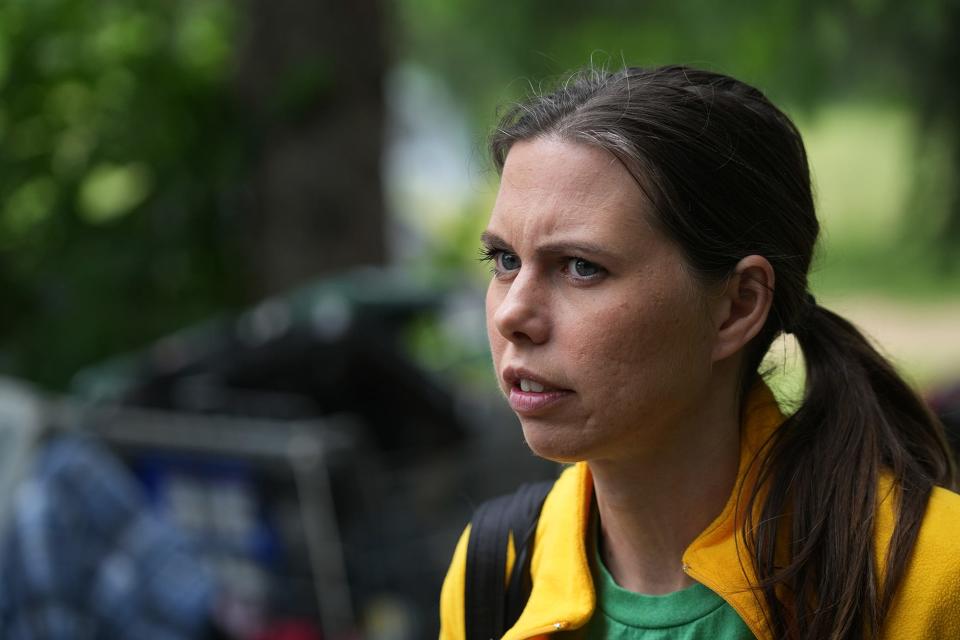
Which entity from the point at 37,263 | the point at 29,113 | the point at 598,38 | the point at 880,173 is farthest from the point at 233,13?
the point at 880,173

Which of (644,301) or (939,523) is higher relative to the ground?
(644,301)

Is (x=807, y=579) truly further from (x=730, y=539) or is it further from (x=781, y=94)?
(x=781, y=94)

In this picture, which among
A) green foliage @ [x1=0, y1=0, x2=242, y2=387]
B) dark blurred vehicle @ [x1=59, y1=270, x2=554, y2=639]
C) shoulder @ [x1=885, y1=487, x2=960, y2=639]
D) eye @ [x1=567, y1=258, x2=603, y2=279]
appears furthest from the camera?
green foliage @ [x1=0, y1=0, x2=242, y2=387]

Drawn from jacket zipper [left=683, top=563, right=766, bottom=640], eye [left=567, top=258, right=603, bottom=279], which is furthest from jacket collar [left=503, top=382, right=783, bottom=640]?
eye [left=567, top=258, right=603, bottom=279]

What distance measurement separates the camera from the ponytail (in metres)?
1.57

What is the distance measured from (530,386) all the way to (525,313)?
105 millimetres

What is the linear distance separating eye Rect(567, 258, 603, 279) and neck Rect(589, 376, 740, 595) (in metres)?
0.26

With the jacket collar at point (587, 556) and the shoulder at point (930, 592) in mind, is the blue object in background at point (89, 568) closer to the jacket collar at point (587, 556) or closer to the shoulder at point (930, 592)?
the jacket collar at point (587, 556)

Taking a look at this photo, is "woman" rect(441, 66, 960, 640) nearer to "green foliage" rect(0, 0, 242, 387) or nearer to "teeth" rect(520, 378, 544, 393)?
"teeth" rect(520, 378, 544, 393)

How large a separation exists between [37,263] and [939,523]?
6442 mm

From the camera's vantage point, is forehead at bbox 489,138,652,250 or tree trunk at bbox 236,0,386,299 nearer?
forehead at bbox 489,138,652,250

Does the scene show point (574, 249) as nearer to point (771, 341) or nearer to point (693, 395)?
point (693, 395)

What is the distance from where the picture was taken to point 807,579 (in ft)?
5.37

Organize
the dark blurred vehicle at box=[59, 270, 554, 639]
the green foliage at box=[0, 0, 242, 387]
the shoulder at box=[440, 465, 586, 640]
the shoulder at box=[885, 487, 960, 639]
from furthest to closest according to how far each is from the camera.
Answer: the green foliage at box=[0, 0, 242, 387], the dark blurred vehicle at box=[59, 270, 554, 639], the shoulder at box=[440, 465, 586, 640], the shoulder at box=[885, 487, 960, 639]
